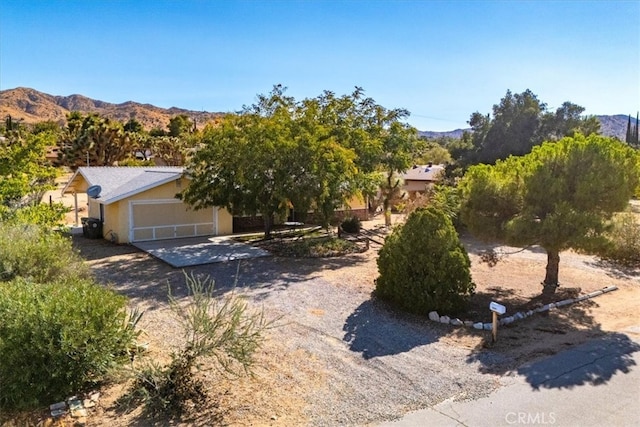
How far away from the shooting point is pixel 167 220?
66.7ft

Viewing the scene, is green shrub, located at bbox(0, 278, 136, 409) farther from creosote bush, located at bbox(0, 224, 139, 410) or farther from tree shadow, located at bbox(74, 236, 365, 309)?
tree shadow, located at bbox(74, 236, 365, 309)

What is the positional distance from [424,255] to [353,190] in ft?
24.6

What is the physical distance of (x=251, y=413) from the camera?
626 cm

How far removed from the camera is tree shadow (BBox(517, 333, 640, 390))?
7.25 metres

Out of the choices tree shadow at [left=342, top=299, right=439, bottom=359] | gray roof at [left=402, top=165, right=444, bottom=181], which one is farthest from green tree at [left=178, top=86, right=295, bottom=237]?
gray roof at [left=402, top=165, right=444, bottom=181]

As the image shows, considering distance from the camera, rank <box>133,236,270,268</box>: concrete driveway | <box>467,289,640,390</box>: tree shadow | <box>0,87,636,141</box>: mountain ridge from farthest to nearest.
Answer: <box>0,87,636,141</box>: mountain ridge < <box>133,236,270,268</box>: concrete driveway < <box>467,289,640,390</box>: tree shadow

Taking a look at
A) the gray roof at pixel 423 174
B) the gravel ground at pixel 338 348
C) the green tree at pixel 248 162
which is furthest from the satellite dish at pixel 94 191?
the gray roof at pixel 423 174

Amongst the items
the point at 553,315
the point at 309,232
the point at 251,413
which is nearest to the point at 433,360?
the point at 251,413

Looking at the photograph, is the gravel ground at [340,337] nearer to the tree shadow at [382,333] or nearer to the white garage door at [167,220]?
the tree shadow at [382,333]

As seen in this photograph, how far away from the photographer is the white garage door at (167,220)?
1953 cm

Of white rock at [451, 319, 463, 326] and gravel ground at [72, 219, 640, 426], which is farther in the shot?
white rock at [451, 319, 463, 326]

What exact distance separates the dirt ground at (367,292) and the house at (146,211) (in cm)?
144
